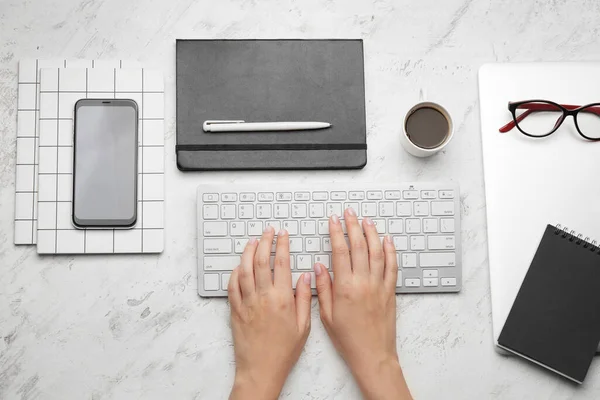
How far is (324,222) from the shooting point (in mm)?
928

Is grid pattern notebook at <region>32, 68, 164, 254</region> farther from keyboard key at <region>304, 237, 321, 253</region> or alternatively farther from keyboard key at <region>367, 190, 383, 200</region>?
keyboard key at <region>367, 190, 383, 200</region>

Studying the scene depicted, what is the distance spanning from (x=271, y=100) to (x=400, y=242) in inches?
13.4

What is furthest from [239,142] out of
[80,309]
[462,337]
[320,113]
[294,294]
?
[462,337]

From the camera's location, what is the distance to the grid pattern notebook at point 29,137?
0.92 metres

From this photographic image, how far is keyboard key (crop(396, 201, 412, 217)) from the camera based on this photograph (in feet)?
3.06

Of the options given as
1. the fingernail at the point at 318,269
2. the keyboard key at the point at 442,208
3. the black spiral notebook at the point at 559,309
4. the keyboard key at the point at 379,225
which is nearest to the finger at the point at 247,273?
the fingernail at the point at 318,269

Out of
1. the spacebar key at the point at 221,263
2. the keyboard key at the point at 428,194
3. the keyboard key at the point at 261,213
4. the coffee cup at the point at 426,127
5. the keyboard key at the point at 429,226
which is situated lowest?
the spacebar key at the point at 221,263

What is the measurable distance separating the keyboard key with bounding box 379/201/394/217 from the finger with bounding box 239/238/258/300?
0.77 feet

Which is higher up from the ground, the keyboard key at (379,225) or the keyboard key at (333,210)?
the keyboard key at (333,210)

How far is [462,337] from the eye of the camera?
36.6 inches

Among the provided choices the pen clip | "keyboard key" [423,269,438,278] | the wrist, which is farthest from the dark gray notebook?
the wrist

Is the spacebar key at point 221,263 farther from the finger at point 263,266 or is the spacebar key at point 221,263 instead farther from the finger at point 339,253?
the finger at point 339,253

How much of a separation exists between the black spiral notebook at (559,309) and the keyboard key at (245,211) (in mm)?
481

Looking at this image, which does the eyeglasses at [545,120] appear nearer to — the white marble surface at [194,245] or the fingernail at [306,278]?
the white marble surface at [194,245]
